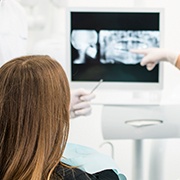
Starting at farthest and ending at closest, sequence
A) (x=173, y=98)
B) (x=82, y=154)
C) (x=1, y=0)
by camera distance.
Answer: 1. (x=173, y=98)
2. (x=1, y=0)
3. (x=82, y=154)

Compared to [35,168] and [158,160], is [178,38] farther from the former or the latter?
[35,168]

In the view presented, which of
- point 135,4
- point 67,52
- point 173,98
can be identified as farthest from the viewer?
point 135,4

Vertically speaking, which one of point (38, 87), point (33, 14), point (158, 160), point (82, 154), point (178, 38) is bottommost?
point (158, 160)

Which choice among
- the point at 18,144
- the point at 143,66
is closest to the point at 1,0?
the point at 143,66

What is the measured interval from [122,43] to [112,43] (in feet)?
0.13

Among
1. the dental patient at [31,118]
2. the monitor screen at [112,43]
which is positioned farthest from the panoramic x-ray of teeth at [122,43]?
the dental patient at [31,118]

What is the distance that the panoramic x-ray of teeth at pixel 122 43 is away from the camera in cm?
151

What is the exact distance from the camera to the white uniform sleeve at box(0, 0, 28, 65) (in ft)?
4.79

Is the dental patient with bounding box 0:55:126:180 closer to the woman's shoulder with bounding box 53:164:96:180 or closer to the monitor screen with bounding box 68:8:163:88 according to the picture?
the woman's shoulder with bounding box 53:164:96:180

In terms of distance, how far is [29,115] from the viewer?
90 cm

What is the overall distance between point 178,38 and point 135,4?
309mm

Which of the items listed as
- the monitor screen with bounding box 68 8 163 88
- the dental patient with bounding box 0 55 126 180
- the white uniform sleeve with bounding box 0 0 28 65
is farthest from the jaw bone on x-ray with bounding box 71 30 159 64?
the dental patient with bounding box 0 55 126 180

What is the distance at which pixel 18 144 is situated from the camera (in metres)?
0.91

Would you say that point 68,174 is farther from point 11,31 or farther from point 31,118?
point 11,31
